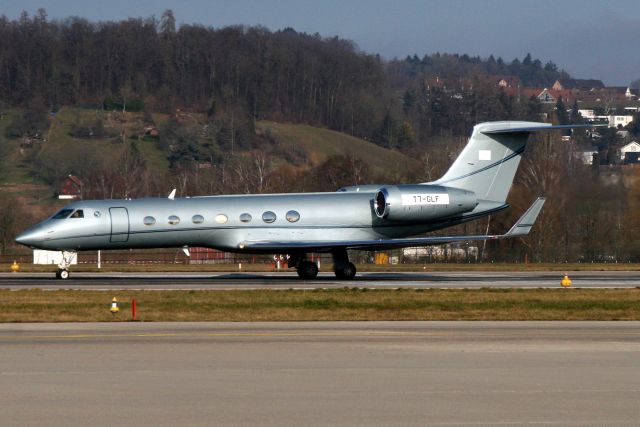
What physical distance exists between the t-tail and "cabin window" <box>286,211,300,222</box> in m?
5.80

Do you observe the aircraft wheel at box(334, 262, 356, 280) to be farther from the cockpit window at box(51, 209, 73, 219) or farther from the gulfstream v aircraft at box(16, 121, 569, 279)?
the cockpit window at box(51, 209, 73, 219)

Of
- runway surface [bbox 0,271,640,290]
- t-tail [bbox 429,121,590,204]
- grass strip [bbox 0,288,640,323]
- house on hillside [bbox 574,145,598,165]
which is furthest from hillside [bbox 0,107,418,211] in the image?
grass strip [bbox 0,288,640,323]

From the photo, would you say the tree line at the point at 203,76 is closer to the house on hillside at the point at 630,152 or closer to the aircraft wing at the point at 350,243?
the house on hillside at the point at 630,152

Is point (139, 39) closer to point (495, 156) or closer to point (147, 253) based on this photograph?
point (147, 253)

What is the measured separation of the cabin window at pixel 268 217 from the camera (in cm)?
3791

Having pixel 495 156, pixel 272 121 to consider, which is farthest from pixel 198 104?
pixel 495 156

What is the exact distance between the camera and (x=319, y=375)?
50.9 feet

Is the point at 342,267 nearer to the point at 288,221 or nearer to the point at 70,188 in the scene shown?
the point at 288,221

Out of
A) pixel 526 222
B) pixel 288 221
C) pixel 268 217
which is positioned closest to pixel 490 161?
pixel 526 222

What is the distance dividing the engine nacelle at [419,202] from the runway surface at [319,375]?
1591cm

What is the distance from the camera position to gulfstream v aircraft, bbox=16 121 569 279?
3703cm

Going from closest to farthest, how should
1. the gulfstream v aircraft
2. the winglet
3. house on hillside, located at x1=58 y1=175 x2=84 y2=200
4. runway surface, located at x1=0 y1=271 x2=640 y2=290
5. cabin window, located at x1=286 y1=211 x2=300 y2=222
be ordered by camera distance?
runway surface, located at x1=0 y1=271 x2=640 y2=290 → the winglet → the gulfstream v aircraft → cabin window, located at x1=286 y1=211 x2=300 y2=222 → house on hillside, located at x1=58 y1=175 x2=84 y2=200

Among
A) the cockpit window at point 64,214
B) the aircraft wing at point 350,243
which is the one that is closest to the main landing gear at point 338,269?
the aircraft wing at point 350,243

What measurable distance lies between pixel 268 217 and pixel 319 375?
22.6 m
